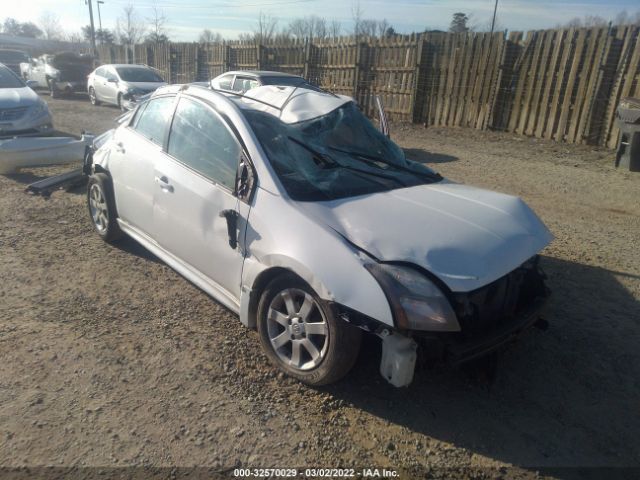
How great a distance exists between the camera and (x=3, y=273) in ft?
14.4

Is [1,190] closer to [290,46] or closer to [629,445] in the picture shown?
[629,445]

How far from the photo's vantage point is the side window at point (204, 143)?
341cm

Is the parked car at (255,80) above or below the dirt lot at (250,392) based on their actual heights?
above

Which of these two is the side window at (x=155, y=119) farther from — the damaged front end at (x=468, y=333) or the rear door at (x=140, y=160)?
the damaged front end at (x=468, y=333)

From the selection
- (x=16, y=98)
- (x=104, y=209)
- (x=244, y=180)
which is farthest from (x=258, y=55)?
(x=244, y=180)

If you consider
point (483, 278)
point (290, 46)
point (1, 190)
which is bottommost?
point (1, 190)

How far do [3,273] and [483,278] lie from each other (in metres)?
4.20

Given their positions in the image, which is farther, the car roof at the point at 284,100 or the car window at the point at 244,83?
the car window at the point at 244,83

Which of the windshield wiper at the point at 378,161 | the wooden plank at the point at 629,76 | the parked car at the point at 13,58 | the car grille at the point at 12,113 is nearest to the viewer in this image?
the windshield wiper at the point at 378,161

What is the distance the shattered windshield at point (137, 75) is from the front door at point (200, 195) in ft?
45.1

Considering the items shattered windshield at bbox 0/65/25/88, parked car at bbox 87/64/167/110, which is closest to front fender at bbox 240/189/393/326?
shattered windshield at bbox 0/65/25/88

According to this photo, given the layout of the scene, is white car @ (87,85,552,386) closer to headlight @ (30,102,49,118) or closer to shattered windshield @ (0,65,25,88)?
headlight @ (30,102,49,118)

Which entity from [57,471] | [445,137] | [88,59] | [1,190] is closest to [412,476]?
[57,471]

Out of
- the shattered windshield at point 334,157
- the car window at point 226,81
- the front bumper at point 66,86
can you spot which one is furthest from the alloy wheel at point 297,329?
the front bumper at point 66,86
